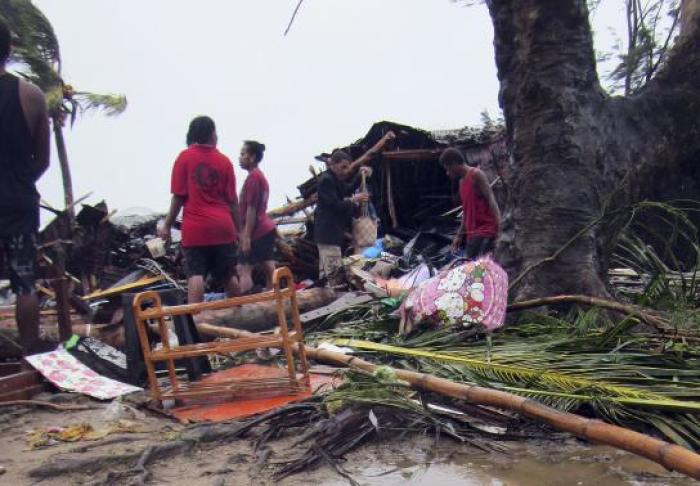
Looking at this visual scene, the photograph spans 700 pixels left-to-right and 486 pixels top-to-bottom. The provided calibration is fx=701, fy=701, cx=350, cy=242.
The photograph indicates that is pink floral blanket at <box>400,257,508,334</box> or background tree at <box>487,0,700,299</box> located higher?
background tree at <box>487,0,700,299</box>

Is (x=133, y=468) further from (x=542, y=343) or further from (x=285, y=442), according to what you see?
(x=542, y=343)

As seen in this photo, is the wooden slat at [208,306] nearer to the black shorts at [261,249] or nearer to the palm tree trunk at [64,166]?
the black shorts at [261,249]

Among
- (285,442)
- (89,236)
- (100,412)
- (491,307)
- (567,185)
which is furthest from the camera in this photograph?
(89,236)

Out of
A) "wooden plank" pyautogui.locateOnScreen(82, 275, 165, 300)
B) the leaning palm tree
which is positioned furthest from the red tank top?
the leaning palm tree

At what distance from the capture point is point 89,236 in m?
11.0

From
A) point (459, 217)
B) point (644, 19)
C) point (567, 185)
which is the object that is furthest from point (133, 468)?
point (644, 19)

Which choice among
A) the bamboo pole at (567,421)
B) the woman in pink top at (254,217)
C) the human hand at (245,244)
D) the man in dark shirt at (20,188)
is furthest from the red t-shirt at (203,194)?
the bamboo pole at (567,421)

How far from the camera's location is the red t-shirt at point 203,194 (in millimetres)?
5457

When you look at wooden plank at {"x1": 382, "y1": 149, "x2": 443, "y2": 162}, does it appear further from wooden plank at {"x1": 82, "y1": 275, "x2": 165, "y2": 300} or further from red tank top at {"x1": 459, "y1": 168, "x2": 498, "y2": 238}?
red tank top at {"x1": 459, "y1": 168, "x2": 498, "y2": 238}

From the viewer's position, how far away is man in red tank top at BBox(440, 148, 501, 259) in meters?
6.59

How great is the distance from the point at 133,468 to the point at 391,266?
6255 mm

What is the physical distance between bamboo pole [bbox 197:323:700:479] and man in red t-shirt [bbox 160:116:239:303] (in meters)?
2.32

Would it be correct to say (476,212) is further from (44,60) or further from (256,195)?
(44,60)

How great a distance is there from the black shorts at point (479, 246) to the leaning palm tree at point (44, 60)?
40.0 feet
